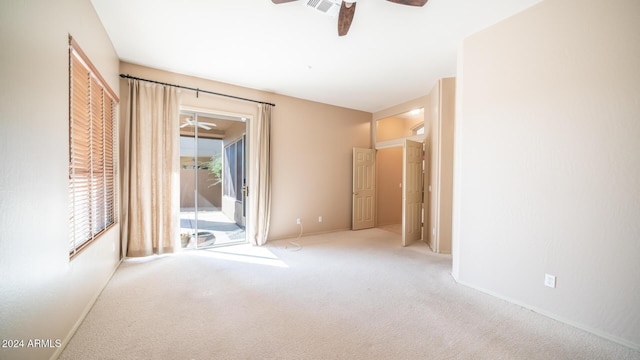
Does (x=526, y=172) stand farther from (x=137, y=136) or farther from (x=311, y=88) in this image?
(x=137, y=136)

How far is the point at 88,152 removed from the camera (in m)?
2.38

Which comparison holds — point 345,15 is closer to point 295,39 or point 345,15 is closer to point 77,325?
point 295,39

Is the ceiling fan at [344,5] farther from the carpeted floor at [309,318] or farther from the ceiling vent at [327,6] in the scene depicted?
the carpeted floor at [309,318]

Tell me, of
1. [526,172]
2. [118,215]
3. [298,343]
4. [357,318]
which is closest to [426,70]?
[526,172]

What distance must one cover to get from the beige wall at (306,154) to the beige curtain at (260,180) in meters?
0.24

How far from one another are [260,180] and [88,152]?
241 cm

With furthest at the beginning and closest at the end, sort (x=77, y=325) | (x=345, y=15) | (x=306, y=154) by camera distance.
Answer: (x=306, y=154) < (x=345, y=15) < (x=77, y=325)

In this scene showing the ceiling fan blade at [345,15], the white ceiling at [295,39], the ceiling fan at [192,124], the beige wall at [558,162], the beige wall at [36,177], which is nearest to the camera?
the beige wall at [36,177]

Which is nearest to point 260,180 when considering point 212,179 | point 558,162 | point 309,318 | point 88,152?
point 212,179

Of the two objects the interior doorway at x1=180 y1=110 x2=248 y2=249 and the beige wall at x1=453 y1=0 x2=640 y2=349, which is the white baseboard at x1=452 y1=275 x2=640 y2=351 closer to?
the beige wall at x1=453 y1=0 x2=640 y2=349

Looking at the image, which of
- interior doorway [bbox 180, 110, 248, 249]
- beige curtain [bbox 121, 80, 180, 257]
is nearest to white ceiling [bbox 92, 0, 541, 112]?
beige curtain [bbox 121, 80, 180, 257]

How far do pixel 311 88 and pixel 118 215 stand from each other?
3647mm

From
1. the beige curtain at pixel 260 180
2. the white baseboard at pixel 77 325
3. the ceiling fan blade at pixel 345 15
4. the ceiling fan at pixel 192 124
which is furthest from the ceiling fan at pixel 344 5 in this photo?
the white baseboard at pixel 77 325

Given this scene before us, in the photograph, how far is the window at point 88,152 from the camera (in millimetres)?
1965
